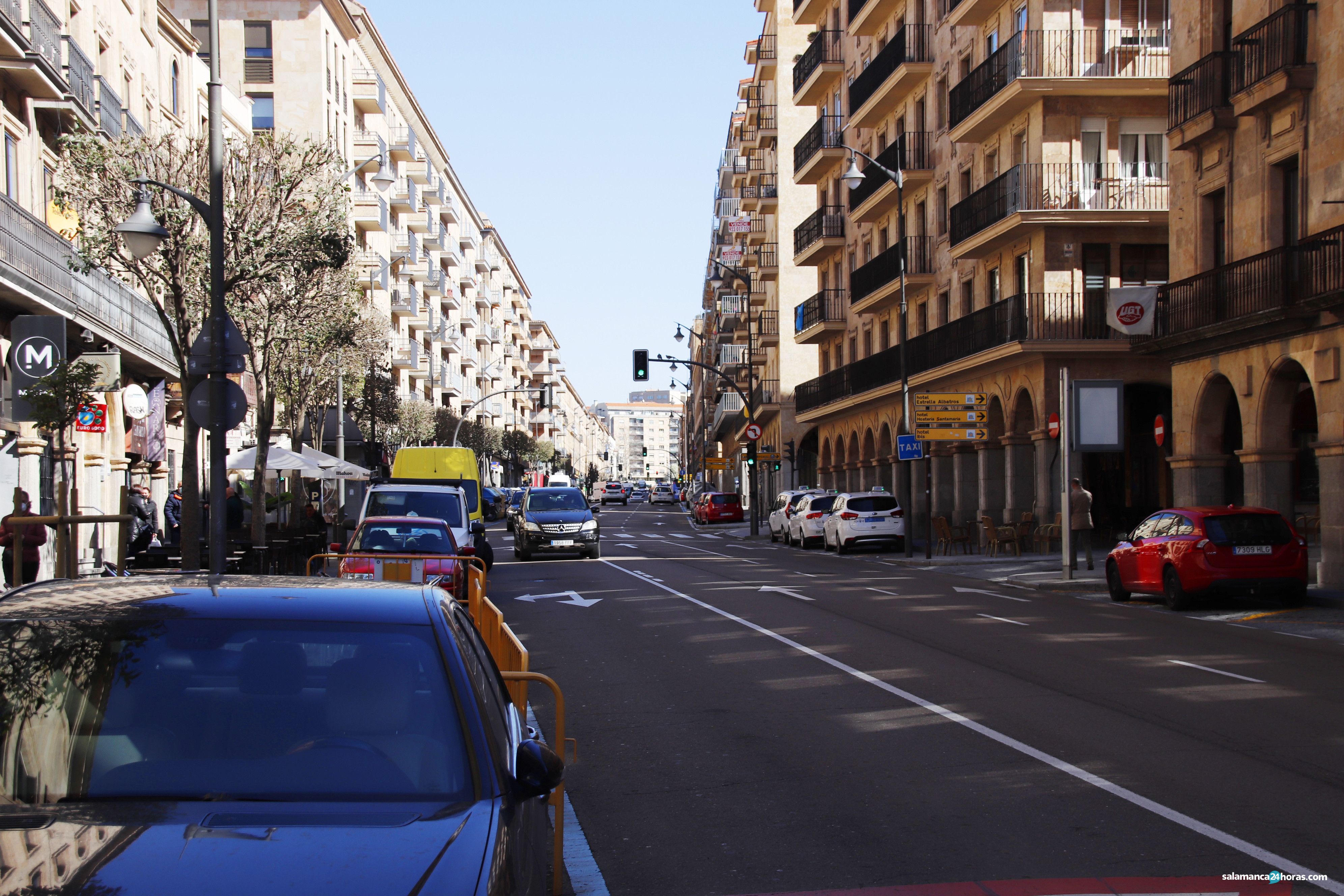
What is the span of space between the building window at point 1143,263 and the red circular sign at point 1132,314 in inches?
277

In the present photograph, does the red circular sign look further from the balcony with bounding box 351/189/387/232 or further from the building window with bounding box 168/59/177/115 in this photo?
the balcony with bounding box 351/189/387/232

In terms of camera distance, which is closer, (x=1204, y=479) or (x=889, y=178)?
(x=1204, y=479)

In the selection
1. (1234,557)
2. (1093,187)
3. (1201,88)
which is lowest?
(1234,557)

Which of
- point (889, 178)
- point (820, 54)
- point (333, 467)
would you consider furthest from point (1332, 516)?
point (820, 54)

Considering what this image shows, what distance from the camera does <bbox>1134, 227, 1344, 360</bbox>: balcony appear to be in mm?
21227

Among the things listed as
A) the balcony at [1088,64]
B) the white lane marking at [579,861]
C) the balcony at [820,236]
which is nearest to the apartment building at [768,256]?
the balcony at [820,236]

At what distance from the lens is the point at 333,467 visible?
33.8 meters

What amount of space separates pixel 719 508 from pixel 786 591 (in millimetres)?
44648

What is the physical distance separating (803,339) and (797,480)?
14.0 metres

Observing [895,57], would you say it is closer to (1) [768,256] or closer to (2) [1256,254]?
(2) [1256,254]

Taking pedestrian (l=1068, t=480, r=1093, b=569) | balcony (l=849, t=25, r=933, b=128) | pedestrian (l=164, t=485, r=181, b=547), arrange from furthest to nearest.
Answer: balcony (l=849, t=25, r=933, b=128) → pedestrian (l=164, t=485, r=181, b=547) → pedestrian (l=1068, t=480, r=1093, b=569)

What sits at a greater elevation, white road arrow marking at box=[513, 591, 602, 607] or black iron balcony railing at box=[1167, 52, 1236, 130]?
black iron balcony railing at box=[1167, 52, 1236, 130]

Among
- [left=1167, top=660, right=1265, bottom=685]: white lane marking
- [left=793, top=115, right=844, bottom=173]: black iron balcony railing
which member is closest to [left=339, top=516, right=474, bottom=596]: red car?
[left=1167, top=660, right=1265, bottom=685]: white lane marking

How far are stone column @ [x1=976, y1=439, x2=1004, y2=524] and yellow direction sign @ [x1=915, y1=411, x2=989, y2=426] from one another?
14.5 feet
